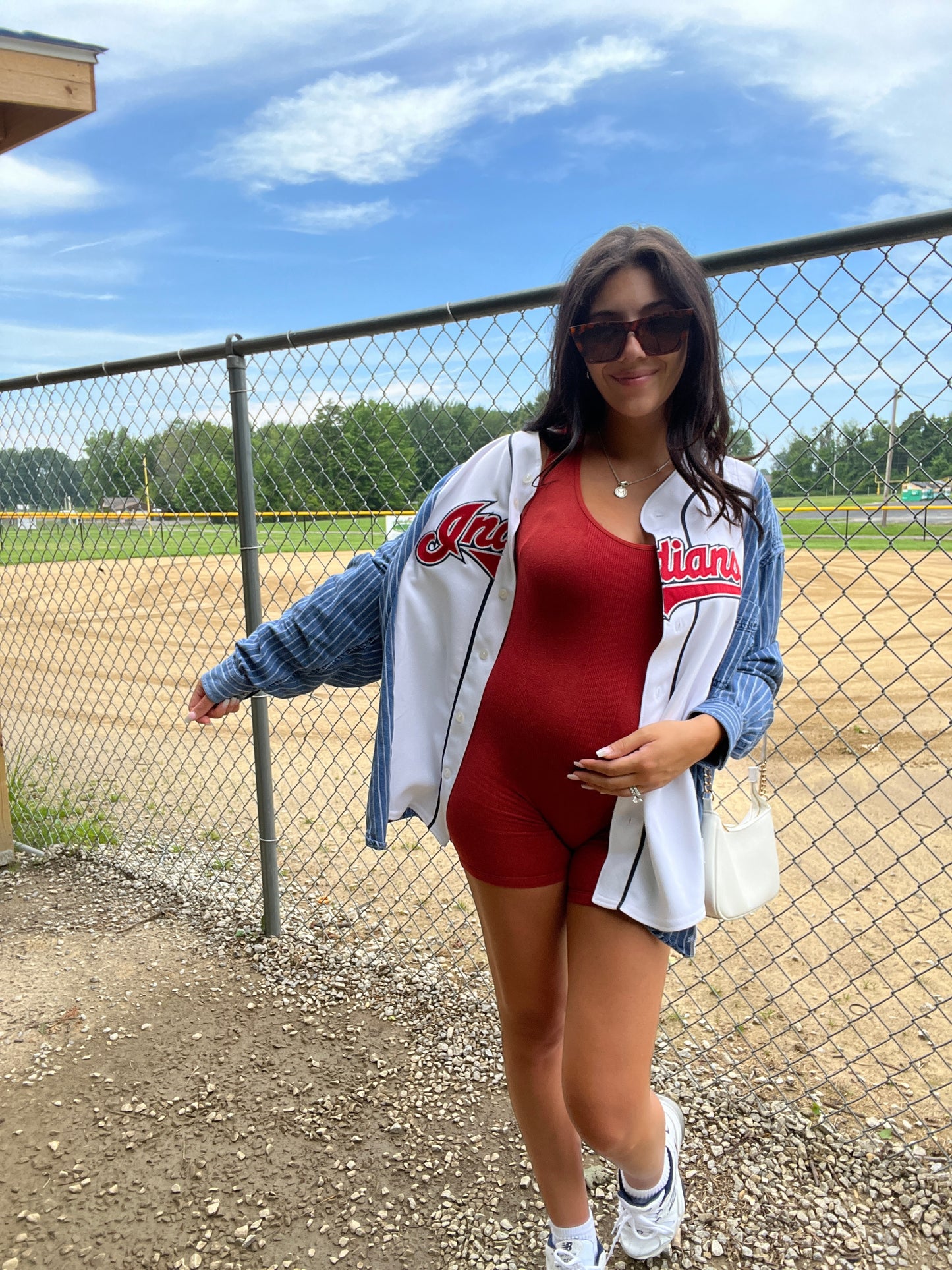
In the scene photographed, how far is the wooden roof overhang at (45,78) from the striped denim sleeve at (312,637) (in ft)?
8.64

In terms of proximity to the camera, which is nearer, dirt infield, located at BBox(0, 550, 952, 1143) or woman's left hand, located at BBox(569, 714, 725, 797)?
woman's left hand, located at BBox(569, 714, 725, 797)

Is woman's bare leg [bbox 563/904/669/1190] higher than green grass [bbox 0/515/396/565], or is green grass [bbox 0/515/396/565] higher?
green grass [bbox 0/515/396/565]

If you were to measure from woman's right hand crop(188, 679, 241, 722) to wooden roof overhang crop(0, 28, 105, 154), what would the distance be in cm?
266

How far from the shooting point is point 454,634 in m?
1.72

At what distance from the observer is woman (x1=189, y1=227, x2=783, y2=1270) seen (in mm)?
1519

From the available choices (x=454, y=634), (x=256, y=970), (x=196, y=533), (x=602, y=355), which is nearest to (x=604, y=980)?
(x=454, y=634)

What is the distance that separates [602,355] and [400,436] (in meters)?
1.54

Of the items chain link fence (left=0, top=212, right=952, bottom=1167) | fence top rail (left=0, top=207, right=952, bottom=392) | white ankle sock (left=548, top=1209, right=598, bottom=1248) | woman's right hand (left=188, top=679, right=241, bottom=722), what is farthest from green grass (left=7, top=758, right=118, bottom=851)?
white ankle sock (left=548, top=1209, right=598, bottom=1248)

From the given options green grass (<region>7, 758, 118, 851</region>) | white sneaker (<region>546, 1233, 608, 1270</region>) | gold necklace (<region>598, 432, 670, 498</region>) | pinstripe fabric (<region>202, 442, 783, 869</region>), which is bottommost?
green grass (<region>7, 758, 118, 851</region>)

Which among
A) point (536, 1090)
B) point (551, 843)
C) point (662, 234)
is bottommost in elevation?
point (536, 1090)

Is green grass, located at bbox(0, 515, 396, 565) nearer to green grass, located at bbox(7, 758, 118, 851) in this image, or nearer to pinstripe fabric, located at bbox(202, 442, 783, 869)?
pinstripe fabric, located at bbox(202, 442, 783, 869)

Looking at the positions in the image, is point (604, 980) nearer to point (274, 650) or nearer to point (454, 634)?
point (454, 634)

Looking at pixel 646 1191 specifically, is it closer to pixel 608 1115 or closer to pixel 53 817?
pixel 608 1115

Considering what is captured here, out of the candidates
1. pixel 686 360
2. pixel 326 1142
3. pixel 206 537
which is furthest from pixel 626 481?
Result: pixel 206 537
